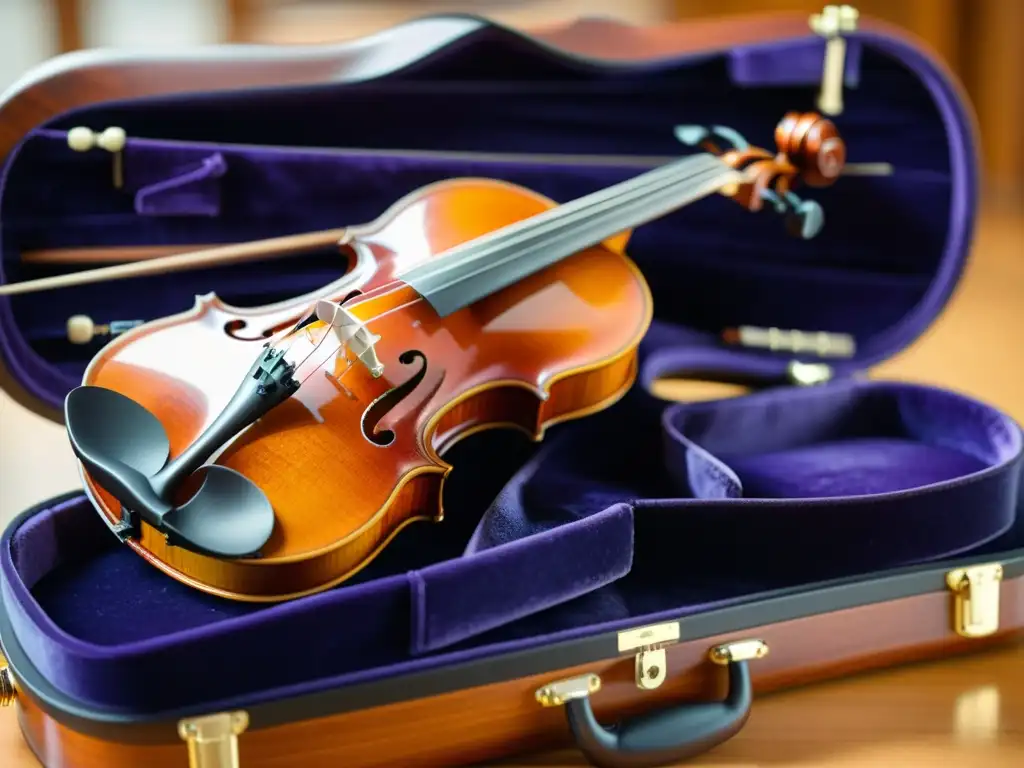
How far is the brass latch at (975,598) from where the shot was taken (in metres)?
0.93

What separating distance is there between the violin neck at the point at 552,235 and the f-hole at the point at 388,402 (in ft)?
0.16

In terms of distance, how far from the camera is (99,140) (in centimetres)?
101

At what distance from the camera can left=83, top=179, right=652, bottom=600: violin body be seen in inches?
30.7

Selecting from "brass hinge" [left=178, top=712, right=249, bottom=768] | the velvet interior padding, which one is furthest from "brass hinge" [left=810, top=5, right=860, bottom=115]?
"brass hinge" [left=178, top=712, right=249, bottom=768]

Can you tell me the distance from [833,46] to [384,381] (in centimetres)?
68

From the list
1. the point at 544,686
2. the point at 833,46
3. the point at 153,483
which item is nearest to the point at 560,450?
the point at 544,686

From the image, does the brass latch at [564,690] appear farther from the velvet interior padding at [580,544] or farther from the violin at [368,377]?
the violin at [368,377]

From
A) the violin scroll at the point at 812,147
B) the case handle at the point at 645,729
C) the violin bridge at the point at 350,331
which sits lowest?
the case handle at the point at 645,729

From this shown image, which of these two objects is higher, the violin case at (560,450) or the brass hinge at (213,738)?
the violin case at (560,450)

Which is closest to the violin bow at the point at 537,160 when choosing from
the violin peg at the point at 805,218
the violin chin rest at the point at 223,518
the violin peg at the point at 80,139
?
the violin peg at the point at 805,218

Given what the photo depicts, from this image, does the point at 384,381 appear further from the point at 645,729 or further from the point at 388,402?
the point at 645,729

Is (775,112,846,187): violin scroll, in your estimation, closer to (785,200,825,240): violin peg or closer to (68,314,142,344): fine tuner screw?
(785,200,825,240): violin peg

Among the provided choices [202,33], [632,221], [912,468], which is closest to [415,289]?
[632,221]

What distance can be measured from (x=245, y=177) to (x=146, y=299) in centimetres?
15
